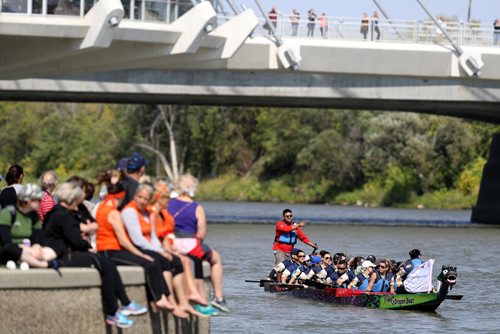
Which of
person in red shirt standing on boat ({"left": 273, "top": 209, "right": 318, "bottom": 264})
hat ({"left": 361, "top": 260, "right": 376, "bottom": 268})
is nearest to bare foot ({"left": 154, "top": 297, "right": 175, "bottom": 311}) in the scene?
hat ({"left": 361, "top": 260, "right": 376, "bottom": 268})

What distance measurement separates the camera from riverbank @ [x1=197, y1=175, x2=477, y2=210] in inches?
3848

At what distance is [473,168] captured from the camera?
9638cm

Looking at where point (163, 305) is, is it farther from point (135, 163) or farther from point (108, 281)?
point (135, 163)

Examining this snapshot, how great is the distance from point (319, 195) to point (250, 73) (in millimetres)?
56633

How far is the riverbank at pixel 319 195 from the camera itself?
97.8m

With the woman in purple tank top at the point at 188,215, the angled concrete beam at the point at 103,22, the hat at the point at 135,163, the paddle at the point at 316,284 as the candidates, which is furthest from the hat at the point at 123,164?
the angled concrete beam at the point at 103,22

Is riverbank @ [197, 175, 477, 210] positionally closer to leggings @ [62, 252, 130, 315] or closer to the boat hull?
the boat hull

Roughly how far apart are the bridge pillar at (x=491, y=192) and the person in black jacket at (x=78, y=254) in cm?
5229

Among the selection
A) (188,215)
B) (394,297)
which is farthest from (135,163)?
(394,297)

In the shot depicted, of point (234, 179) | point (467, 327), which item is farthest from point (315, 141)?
point (467, 327)

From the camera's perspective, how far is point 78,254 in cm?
1595

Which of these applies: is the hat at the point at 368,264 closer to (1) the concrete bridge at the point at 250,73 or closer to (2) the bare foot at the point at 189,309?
(1) the concrete bridge at the point at 250,73

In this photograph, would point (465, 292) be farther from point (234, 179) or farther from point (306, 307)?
point (234, 179)

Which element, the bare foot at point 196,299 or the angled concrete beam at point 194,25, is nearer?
the bare foot at point 196,299
